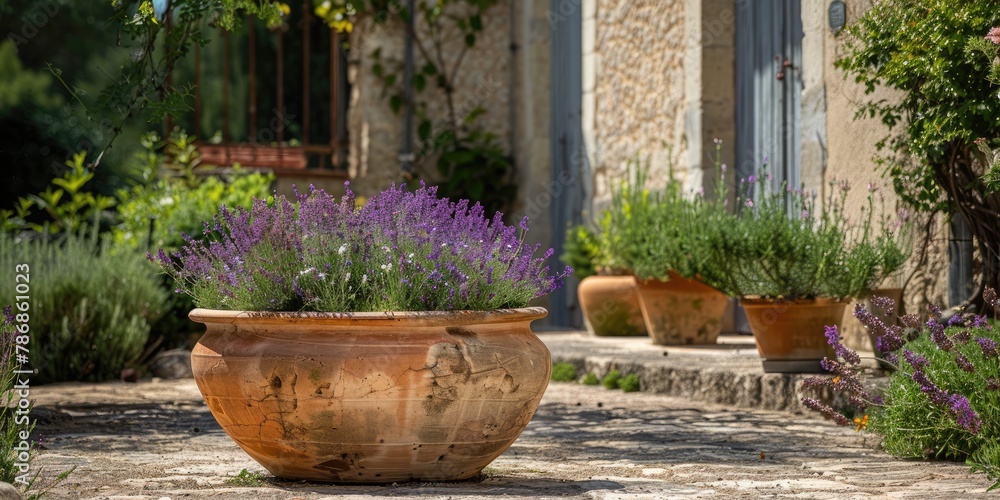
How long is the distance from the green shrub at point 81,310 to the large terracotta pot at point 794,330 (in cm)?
387

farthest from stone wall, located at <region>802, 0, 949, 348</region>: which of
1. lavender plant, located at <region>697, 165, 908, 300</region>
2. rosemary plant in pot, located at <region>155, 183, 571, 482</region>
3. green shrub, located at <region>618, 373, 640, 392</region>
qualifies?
rosemary plant in pot, located at <region>155, 183, 571, 482</region>

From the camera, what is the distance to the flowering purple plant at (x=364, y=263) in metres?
3.50

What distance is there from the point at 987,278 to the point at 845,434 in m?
1.01

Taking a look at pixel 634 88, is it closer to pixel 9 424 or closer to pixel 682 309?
pixel 682 309

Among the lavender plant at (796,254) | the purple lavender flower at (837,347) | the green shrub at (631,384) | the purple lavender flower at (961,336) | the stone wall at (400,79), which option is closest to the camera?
the purple lavender flower at (961,336)

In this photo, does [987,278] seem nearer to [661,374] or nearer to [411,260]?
[661,374]

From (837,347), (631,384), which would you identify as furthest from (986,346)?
(631,384)

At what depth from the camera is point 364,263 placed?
11.7ft

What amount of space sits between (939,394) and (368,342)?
1.78 m

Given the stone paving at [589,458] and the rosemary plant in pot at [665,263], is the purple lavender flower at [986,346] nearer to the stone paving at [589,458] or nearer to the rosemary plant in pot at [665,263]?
the stone paving at [589,458]

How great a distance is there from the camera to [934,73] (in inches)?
176

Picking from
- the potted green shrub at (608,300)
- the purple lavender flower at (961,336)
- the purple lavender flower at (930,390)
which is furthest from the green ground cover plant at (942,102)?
the potted green shrub at (608,300)

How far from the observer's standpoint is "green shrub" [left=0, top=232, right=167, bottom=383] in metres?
7.11

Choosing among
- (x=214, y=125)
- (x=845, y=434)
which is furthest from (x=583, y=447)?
(x=214, y=125)
